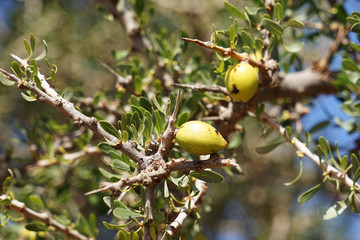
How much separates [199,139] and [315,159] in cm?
47

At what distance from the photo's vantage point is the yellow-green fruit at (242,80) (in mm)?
946

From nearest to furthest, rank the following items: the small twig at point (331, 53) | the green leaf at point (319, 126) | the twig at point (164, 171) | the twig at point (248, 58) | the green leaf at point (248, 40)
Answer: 1. the twig at point (164, 171)
2. the twig at point (248, 58)
3. the green leaf at point (248, 40)
4. the green leaf at point (319, 126)
5. the small twig at point (331, 53)

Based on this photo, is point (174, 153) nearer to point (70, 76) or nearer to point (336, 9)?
point (336, 9)

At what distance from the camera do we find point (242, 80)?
0.94m

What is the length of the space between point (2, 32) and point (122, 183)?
2502mm

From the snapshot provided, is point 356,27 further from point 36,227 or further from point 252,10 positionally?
point 36,227

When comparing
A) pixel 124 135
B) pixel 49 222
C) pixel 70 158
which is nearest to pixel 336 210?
pixel 124 135

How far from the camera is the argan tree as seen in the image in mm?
900

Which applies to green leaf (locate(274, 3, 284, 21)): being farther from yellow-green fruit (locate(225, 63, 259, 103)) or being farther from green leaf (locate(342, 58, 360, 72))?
green leaf (locate(342, 58, 360, 72))

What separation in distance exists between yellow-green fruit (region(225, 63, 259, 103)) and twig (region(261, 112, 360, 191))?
22 cm

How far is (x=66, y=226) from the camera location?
123 cm

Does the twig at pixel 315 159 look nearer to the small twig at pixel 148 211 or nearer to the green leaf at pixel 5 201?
the small twig at pixel 148 211

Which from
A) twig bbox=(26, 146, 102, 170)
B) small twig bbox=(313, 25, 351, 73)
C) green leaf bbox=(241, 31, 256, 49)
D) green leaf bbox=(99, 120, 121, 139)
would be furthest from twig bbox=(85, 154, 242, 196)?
small twig bbox=(313, 25, 351, 73)

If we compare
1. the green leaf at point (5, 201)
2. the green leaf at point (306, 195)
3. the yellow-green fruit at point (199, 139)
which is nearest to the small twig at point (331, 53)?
the green leaf at point (306, 195)
